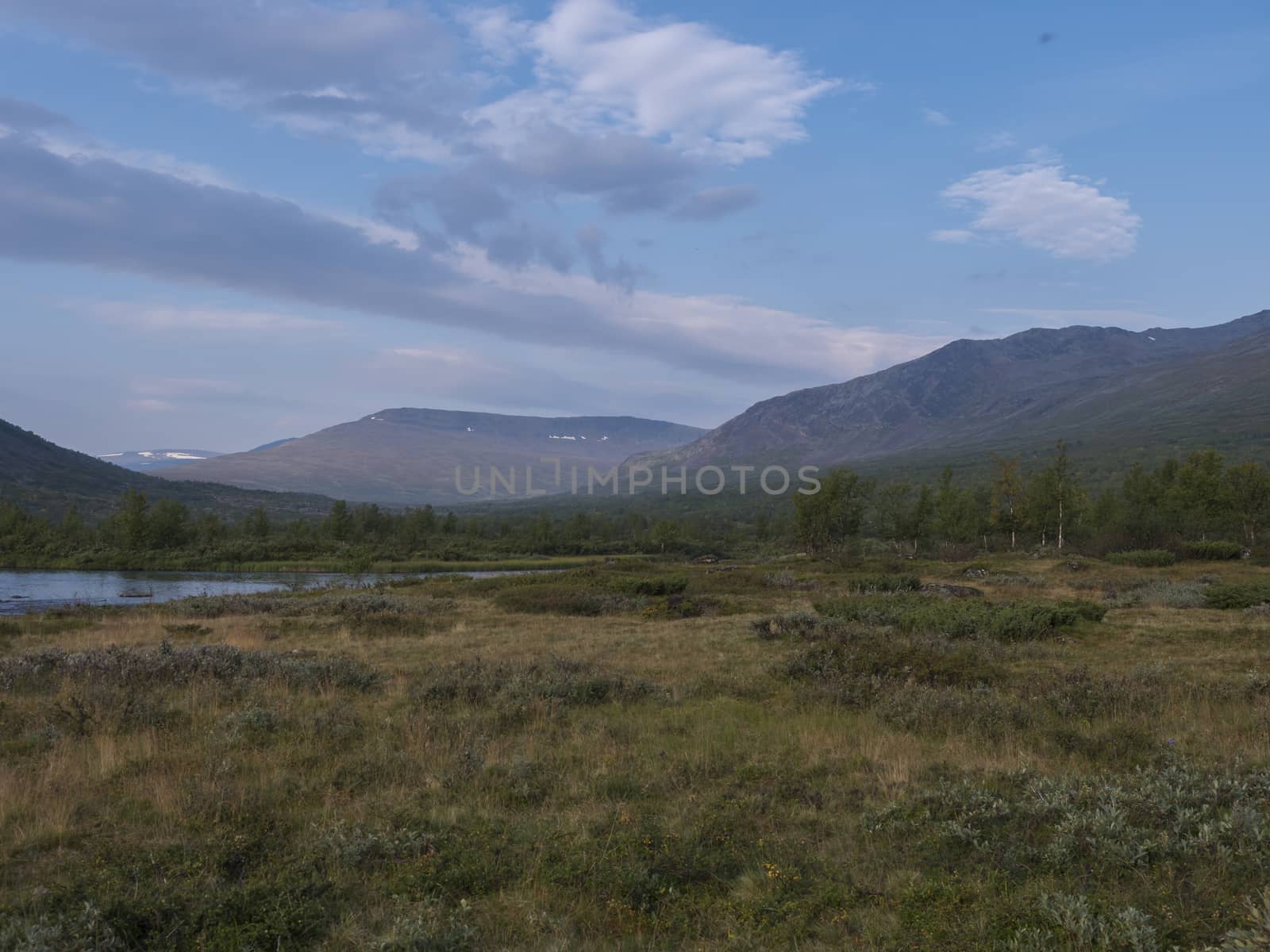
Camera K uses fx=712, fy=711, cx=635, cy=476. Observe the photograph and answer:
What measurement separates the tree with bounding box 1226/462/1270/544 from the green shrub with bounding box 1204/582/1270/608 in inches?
1303

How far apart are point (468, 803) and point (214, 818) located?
212 centimetres

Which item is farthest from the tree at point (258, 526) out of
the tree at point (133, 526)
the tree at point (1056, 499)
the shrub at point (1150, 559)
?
the shrub at point (1150, 559)

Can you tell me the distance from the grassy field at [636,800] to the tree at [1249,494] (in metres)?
46.8

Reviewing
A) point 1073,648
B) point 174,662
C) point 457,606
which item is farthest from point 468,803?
point 457,606

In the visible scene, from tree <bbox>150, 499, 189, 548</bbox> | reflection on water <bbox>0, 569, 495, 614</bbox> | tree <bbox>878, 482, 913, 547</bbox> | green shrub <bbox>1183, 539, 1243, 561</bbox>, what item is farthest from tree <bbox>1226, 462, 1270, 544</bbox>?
tree <bbox>150, 499, 189, 548</bbox>

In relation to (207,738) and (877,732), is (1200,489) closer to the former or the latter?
(877,732)

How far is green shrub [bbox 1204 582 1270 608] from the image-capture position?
2306cm

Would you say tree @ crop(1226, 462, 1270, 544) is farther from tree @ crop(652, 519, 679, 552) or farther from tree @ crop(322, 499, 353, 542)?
tree @ crop(322, 499, 353, 542)

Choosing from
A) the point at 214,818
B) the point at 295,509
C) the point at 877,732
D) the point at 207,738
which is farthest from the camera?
the point at 295,509

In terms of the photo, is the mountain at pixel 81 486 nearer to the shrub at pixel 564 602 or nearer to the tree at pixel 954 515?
the shrub at pixel 564 602

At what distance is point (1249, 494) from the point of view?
50531mm

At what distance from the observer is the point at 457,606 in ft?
93.6

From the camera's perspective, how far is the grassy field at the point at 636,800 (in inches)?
178

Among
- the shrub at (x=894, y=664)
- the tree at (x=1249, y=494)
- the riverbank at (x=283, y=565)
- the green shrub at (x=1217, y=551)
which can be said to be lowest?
the riverbank at (x=283, y=565)
